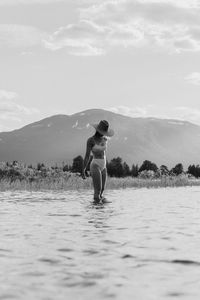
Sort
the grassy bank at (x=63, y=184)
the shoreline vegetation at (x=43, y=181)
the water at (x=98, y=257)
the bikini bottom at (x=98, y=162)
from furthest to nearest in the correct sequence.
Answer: the shoreline vegetation at (x=43, y=181), the grassy bank at (x=63, y=184), the bikini bottom at (x=98, y=162), the water at (x=98, y=257)

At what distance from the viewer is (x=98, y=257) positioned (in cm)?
636

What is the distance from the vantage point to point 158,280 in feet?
17.1

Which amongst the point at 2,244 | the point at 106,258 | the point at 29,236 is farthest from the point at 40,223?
the point at 106,258

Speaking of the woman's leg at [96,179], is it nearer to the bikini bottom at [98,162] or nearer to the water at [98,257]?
the bikini bottom at [98,162]

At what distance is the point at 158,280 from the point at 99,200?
10.4m

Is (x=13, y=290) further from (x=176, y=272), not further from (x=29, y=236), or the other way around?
(x=29, y=236)

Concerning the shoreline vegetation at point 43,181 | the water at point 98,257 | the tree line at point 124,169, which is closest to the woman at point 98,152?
the water at point 98,257

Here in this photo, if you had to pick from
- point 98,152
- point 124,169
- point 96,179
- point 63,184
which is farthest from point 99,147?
point 124,169

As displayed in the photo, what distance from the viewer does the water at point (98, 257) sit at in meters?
4.80

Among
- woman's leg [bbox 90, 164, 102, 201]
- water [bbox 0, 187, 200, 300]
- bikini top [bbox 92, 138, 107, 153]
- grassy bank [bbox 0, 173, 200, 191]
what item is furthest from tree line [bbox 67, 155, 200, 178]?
water [bbox 0, 187, 200, 300]

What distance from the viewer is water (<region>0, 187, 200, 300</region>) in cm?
480

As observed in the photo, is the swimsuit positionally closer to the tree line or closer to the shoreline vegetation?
the shoreline vegetation

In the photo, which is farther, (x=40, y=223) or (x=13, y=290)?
(x=40, y=223)

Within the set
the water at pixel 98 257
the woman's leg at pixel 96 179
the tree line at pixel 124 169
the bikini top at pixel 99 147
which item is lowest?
the water at pixel 98 257
